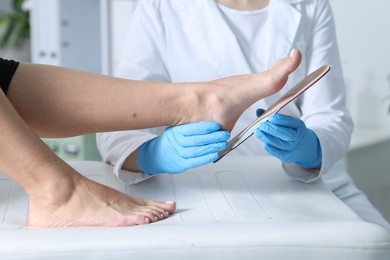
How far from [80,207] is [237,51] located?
0.63 metres

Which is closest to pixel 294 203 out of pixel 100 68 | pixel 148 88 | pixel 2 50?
pixel 148 88

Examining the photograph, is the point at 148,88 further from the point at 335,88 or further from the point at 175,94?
the point at 335,88

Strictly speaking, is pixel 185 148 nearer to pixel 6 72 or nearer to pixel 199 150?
pixel 199 150

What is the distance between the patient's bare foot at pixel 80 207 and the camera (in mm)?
1041

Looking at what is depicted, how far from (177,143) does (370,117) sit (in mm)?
1292

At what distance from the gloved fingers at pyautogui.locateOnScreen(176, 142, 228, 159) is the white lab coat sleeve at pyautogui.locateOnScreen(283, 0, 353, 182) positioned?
0.88ft

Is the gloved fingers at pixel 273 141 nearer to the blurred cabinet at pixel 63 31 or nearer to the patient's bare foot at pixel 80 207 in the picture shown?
the patient's bare foot at pixel 80 207

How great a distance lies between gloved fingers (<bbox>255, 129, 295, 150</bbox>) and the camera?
1.15 metres

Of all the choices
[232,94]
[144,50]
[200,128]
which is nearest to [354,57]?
[144,50]

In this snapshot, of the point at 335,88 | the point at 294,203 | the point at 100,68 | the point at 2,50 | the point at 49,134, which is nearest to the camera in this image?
the point at 294,203

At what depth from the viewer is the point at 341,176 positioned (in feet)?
5.19

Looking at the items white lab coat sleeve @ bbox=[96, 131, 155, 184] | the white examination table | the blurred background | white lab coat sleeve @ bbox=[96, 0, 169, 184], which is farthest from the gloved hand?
the blurred background

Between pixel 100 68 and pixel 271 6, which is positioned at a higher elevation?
pixel 271 6

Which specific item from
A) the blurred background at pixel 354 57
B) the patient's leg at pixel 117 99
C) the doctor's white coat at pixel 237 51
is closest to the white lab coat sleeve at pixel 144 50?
the doctor's white coat at pixel 237 51
